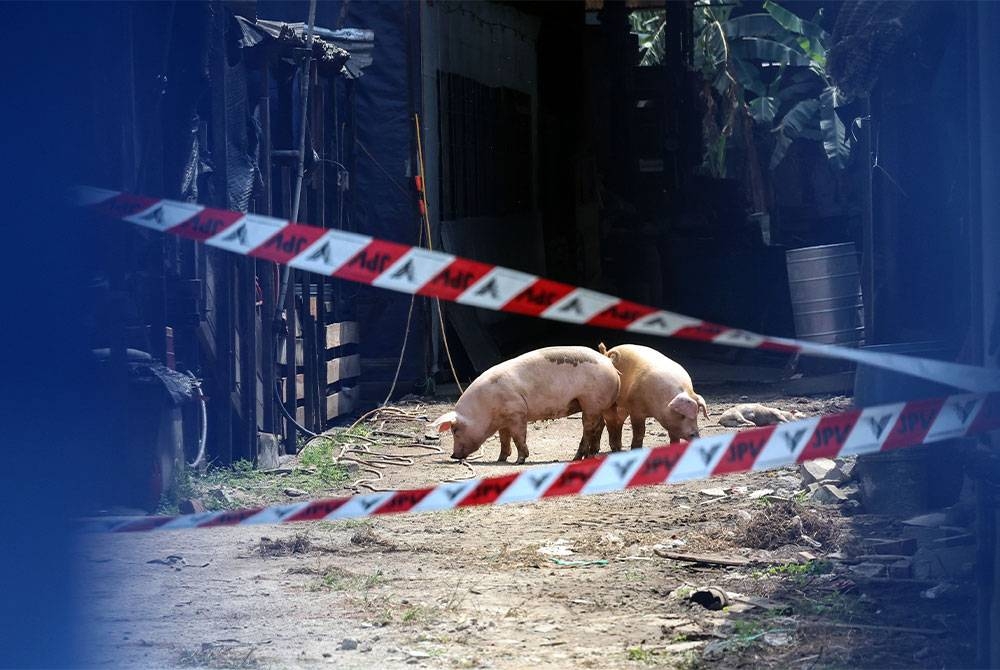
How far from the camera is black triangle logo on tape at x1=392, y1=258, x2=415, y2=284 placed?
4.36 metres

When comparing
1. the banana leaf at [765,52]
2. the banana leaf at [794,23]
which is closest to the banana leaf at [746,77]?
the banana leaf at [765,52]

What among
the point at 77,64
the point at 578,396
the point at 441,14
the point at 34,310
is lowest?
the point at 578,396

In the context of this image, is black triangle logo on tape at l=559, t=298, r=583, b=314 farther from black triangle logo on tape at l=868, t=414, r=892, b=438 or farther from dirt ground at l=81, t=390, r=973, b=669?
dirt ground at l=81, t=390, r=973, b=669

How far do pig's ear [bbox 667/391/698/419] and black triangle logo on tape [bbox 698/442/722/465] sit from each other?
3989mm

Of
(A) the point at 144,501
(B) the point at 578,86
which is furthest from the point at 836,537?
(B) the point at 578,86

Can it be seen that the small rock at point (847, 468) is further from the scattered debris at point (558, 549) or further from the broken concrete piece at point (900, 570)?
the scattered debris at point (558, 549)

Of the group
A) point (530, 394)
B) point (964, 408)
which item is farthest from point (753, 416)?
point (964, 408)

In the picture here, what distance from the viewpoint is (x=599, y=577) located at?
577cm

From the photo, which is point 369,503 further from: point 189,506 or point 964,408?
point 189,506

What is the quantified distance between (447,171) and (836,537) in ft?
26.3

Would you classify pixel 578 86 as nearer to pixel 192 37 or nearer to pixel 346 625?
pixel 192 37

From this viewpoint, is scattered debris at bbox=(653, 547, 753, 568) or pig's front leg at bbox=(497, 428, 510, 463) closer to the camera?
scattered debris at bbox=(653, 547, 753, 568)

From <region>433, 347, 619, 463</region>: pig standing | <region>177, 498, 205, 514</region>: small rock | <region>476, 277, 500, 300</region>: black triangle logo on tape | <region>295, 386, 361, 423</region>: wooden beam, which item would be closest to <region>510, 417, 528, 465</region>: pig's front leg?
<region>433, 347, 619, 463</region>: pig standing

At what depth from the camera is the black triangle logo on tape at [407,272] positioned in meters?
4.36
